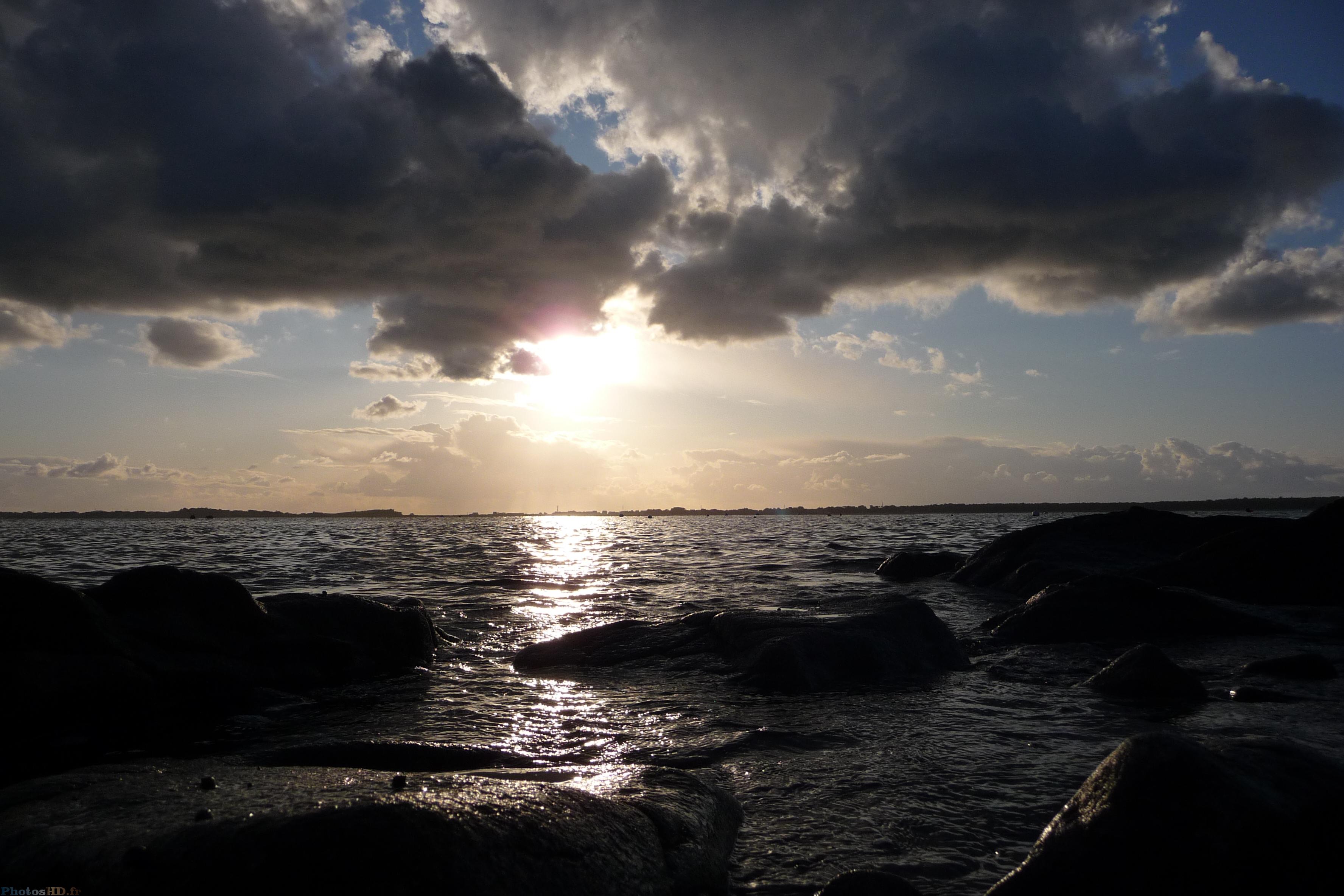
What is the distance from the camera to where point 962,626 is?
12617 mm

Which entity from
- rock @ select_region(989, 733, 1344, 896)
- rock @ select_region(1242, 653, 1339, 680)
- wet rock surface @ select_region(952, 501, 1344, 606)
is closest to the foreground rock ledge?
rock @ select_region(989, 733, 1344, 896)

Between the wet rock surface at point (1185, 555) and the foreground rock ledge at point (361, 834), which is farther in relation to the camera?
the wet rock surface at point (1185, 555)

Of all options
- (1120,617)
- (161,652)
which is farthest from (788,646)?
(161,652)

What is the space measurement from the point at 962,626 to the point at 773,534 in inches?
1771

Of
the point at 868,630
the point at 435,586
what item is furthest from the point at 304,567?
the point at 868,630

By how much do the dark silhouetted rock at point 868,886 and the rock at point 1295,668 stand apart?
7.51 m

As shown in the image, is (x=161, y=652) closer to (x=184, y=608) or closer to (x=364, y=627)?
(x=184, y=608)

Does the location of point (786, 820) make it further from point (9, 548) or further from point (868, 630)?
point (9, 548)

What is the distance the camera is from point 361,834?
3.29 meters

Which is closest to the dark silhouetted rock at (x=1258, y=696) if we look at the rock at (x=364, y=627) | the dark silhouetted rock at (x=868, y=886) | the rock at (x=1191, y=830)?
the rock at (x=1191, y=830)

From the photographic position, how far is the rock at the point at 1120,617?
446 inches

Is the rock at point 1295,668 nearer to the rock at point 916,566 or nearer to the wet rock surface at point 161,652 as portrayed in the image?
the wet rock surface at point 161,652

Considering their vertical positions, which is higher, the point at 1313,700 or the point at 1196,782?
the point at 1196,782

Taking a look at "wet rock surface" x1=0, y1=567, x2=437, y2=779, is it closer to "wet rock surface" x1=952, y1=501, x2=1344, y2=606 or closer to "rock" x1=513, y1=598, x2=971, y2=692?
"rock" x1=513, y1=598, x2=971, y2=692
